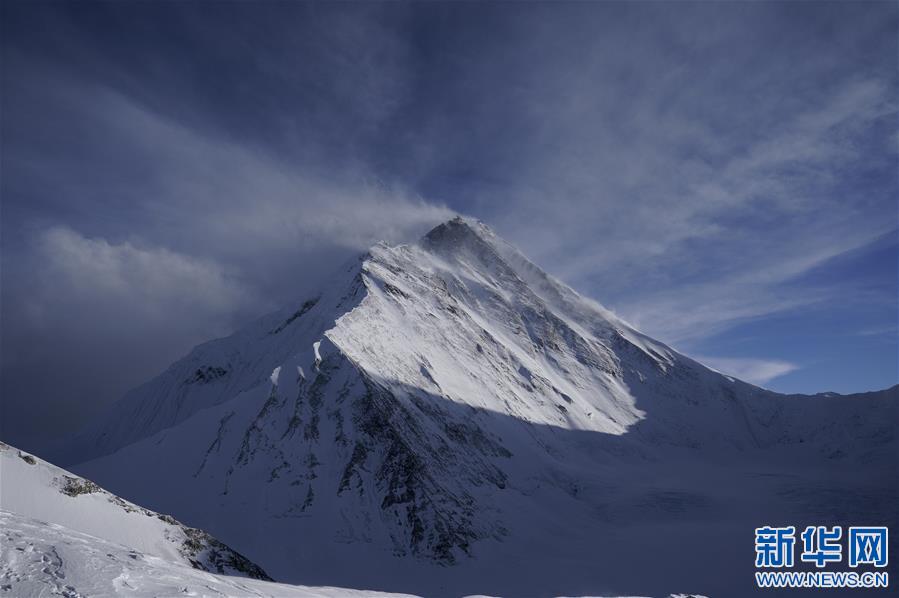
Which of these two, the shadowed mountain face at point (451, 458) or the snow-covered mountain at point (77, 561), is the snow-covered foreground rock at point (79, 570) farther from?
the shadowed mountain face at point (451, 458)

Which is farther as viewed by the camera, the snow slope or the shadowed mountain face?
the shadowed mountain face

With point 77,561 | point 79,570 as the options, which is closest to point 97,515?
point 77,561

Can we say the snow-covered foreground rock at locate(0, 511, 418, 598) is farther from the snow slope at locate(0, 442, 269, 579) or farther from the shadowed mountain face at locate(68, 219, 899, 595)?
the shadowed mountain face at locate(68, 219, 899, 595)

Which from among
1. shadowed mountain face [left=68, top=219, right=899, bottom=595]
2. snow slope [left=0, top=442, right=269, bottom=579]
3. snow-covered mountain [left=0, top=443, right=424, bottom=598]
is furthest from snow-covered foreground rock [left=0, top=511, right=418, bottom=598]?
shadowed mountain face [left=68, top=219, right=899, bottom=595]

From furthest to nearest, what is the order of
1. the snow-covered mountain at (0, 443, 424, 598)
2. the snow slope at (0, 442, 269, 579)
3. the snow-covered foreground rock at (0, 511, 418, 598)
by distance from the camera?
the snow slope at (0, 442, 269, 579)
the snow-covered mountain at (0, 443, 424, 598)
the snow-covered foreground rock at (0, 511, 418, 598)

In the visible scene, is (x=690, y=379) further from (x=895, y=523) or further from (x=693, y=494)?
(x=895, y=523)

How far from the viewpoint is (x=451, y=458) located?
281ft

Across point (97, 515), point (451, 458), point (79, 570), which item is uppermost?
point (451, 458)

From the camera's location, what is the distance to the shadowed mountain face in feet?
219

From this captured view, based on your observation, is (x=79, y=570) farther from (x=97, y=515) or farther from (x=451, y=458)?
(x=451, y=458)

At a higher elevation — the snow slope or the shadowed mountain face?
the shadowed mountain face

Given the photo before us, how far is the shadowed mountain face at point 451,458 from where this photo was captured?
219 ft

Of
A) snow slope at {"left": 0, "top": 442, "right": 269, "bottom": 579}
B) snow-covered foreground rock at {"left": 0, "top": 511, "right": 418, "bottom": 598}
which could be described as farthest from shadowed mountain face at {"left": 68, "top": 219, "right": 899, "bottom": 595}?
snow-covered foreground rock at {"left": 0, "top": 511, "right": 418, "bottom": 598}

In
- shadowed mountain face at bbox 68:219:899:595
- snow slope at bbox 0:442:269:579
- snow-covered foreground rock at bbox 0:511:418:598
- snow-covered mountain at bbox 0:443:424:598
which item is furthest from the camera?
shadowed mountain face at bbox 68:219:899:595
